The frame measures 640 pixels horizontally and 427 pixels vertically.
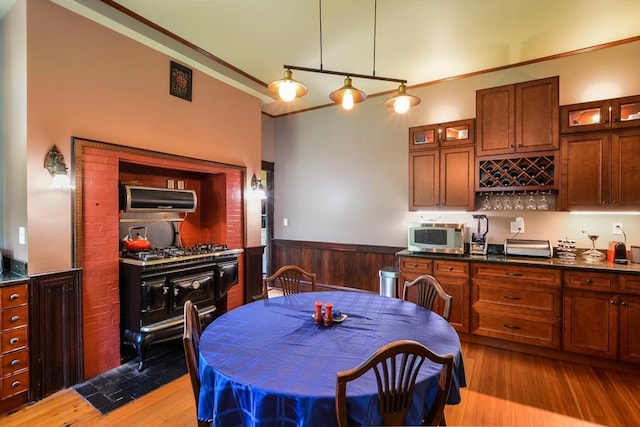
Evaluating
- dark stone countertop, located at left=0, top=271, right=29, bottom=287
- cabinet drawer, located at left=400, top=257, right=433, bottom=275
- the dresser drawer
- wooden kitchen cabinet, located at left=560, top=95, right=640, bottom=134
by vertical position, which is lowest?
the dresser drawer

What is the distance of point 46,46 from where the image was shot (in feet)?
7.57

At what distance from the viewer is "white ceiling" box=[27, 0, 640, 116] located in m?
2.56

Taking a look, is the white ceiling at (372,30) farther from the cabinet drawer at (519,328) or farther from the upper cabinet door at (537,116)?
the cabinet drawer at (519,328)

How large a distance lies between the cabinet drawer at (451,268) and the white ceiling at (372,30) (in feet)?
7.53

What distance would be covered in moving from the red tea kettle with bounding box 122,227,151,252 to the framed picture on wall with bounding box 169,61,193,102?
151 cm

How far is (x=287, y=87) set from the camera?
77.1 inches

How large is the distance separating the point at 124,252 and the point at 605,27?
5032 millimetres

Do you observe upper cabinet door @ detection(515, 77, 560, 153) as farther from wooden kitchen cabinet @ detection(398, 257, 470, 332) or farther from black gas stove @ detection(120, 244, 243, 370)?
black gas stove @ detection(120, 244, 243, 370)

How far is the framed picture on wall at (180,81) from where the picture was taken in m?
3.20

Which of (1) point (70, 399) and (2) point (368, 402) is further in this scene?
(1) point (70, 399)

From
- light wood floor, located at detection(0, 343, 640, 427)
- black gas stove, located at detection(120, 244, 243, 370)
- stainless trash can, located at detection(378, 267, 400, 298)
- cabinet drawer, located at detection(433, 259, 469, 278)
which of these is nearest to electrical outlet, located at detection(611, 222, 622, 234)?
light wood floor, located at detection(0, 343, 640, 427)

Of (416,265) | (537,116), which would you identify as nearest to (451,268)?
(416,265)

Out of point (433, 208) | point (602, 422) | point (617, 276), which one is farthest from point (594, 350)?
point (433, 208)

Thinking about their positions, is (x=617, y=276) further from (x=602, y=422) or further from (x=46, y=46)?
(x=46, y=46)
